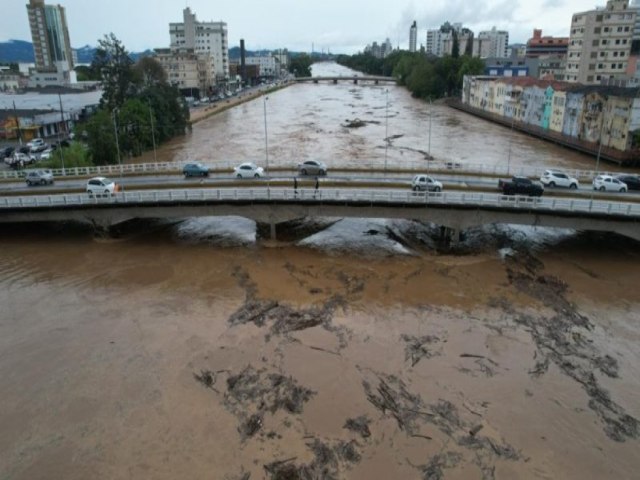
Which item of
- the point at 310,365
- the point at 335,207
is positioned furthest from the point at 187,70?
the point at 310,365

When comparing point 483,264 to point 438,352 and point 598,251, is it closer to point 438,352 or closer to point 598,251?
point 598,251

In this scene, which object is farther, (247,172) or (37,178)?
(37,178)

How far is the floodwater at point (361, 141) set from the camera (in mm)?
63250

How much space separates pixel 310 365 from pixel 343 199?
554 inches

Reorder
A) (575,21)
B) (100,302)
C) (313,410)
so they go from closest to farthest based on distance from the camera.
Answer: (313,410) < (100,302) < (575,21)

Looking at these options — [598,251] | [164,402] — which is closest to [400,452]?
[164,402]

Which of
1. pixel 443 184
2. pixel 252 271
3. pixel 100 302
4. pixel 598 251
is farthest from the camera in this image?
pixel 443 184

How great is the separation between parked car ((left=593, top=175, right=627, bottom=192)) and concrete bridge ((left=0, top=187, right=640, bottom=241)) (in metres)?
5.72

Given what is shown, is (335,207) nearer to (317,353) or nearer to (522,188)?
(522,188)

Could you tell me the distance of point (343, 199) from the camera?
33188 mm

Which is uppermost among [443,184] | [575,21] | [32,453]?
[575,21]

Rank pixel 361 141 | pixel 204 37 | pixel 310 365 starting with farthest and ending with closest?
pixel 204 37
pixel 361 141
pixel 310 365

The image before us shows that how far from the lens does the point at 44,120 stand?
73688 millimetres

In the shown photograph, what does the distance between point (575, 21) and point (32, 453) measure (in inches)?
4414
